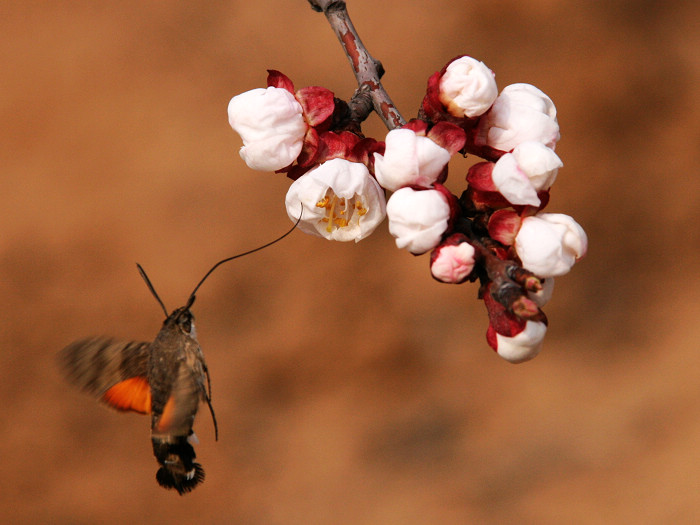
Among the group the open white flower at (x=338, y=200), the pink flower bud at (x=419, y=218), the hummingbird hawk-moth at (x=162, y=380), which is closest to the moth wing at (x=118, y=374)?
the hummingbird hawk-moth at (x=162, y=380)

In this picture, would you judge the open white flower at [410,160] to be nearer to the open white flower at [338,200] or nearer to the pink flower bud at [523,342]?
the open white flower at [338,200]

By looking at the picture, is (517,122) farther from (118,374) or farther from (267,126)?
(118,374)

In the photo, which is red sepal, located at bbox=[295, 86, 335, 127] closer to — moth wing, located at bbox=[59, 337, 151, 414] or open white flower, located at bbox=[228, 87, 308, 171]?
open white flower, located at bbox=[228, 87, 308, 171]

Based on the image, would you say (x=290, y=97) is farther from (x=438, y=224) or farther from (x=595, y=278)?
(x=595, y=278)

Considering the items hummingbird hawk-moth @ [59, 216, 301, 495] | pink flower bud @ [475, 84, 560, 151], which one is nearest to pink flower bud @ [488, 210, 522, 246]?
pink flower bud @ [475, 84, 560, 151]

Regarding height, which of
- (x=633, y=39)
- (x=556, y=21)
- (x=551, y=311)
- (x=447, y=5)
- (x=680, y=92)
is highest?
(x=447, y=5)

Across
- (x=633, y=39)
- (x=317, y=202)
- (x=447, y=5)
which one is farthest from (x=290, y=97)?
(x=633, y=39)

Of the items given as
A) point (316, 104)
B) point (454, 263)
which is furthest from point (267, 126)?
point (454, 263)

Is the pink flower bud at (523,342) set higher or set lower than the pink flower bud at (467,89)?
lower
